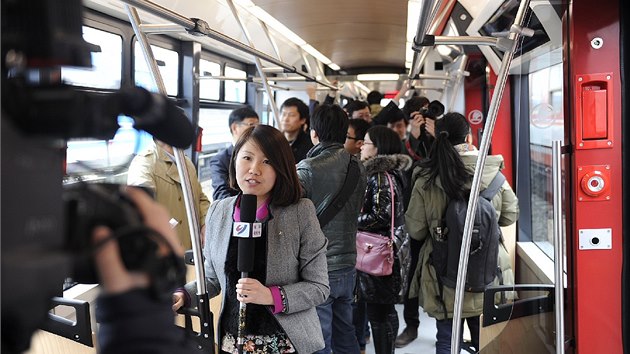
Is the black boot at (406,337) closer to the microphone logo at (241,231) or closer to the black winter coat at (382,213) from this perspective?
the black winter coat at (382,213)

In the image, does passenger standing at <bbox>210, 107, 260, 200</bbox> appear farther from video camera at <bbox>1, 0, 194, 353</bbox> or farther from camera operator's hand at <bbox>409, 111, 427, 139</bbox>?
video camera at <bbox>1, 0, 194, 353</bbox>

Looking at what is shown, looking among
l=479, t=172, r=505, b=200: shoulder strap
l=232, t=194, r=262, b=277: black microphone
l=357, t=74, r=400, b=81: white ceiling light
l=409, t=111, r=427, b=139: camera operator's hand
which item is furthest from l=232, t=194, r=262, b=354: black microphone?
l=357, t=74, r=400, b=81: white ceiling light

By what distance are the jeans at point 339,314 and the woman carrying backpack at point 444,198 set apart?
437mm

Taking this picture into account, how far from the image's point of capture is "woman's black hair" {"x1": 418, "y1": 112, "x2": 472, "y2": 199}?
9.75 ft

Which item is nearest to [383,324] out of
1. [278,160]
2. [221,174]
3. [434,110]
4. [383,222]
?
[383,222]

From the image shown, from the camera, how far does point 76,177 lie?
0.43m

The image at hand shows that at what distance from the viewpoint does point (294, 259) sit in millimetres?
1832

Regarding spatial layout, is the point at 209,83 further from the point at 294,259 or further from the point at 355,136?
the point at 294,259

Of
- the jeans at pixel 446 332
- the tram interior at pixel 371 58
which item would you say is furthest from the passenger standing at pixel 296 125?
the jeans at pixel 446 332

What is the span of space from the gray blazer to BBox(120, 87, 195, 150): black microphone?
132cm

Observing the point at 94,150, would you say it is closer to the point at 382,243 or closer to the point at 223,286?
the point at 223,286

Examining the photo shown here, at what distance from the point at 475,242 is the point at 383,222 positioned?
459 mm

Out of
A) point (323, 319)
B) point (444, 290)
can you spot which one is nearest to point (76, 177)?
point (323, 319)

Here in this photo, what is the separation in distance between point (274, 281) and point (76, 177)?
141 cm
